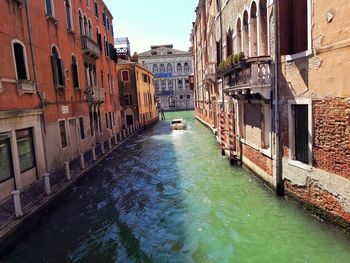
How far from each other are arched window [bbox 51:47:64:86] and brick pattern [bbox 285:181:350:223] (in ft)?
32.1

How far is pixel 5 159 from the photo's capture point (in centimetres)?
820

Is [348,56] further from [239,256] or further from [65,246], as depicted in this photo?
[65,246]

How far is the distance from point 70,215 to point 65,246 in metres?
1.71

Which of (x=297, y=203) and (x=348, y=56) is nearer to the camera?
(x=348, y=56)

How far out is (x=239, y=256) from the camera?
541 cm

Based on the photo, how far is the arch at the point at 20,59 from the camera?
352 inches

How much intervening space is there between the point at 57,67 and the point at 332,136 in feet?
35.5

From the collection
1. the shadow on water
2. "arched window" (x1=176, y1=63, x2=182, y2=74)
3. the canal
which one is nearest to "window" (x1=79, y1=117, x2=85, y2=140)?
the shadow on water

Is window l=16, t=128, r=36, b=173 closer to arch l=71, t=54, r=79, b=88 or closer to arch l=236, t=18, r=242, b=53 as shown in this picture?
arch l=71, t=54, r=79, b=88

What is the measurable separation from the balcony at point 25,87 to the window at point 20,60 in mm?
309

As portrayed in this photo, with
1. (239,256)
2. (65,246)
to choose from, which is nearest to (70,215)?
(65,246)

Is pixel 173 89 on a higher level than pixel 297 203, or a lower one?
higher

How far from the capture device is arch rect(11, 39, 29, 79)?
8.95 meters

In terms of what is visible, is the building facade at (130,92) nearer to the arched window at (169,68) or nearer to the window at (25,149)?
the window at (25,149)
